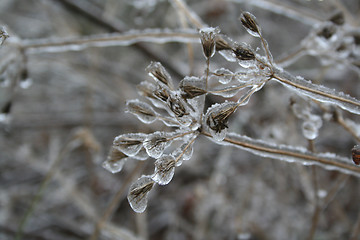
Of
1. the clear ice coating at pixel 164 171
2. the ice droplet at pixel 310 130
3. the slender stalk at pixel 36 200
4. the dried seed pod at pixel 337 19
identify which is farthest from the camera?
the slender stalk at pixel 36 200

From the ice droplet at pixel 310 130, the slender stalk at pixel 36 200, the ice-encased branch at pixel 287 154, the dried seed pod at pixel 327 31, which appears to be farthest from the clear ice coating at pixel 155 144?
the slender stalk at pixel 36 200

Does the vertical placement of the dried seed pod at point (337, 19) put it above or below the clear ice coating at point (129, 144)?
below

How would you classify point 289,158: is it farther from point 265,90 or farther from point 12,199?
point 12,199

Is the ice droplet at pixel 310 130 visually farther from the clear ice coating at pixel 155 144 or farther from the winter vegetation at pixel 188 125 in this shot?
the clear ice coating at pixel 155 144

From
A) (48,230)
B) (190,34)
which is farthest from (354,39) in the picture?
(48,230)

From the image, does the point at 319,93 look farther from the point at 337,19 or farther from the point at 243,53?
the point at 337,19

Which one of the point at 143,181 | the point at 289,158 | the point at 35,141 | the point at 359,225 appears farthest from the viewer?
the point at 35,141
